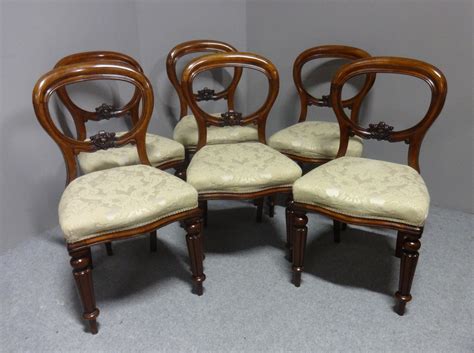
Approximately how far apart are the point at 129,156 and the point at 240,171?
1.72 feet

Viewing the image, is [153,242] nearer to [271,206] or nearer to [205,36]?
[271,206]

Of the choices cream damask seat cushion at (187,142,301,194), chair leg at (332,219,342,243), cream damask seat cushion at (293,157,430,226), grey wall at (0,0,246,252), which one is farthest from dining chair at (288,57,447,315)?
grey wall at (0,0,246,252)

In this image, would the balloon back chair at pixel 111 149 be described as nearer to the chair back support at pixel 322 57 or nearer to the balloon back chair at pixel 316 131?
the balloon back chair at pixel 316 131

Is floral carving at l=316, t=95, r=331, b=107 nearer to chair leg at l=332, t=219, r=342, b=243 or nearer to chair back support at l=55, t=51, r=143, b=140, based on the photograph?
chair leg at l=332, t=219, r=342, b=243

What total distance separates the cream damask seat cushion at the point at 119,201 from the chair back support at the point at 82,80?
0.11 m

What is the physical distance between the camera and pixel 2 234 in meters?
1.94

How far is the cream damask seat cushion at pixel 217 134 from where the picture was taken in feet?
6.79

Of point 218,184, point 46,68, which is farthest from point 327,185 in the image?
point 46,68

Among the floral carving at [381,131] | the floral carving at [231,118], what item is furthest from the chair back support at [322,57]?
the floral carving at [231,118]

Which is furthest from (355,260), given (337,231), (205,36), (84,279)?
(205,36)

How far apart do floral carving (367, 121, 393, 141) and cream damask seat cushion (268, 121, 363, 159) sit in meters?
0.20

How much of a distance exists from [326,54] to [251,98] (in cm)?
65

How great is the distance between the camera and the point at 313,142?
1.98 m

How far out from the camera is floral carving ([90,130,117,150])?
1.61 metres
